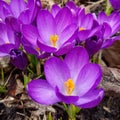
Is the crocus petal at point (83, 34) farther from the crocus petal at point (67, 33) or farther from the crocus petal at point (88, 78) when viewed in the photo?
the crocus petal at point (88, 78)

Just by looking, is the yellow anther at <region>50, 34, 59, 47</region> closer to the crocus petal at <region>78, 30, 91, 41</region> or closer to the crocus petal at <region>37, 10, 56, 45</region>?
the crocus petal at <region>37, 10, 56, 45</region>

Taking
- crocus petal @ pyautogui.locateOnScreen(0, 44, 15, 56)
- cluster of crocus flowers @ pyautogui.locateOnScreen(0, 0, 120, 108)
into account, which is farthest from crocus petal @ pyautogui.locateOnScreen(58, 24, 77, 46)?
crocus petal @ pyautogui.locateOnScreen(0, 44, 15, 56)

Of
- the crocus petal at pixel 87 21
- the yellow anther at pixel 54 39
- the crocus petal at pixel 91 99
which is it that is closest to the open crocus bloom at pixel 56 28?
the yellow anther at pixel 54 39

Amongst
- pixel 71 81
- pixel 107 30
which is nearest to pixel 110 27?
pixel 107 30

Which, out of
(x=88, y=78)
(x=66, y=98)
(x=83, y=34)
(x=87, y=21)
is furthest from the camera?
(x=87, y=21)

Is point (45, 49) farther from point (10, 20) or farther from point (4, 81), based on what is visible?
point (4, 81)

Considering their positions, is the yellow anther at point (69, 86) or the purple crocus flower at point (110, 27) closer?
the yellow anther at point (69, 86)

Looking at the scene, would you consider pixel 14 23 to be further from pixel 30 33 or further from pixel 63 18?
pixel 63 18
